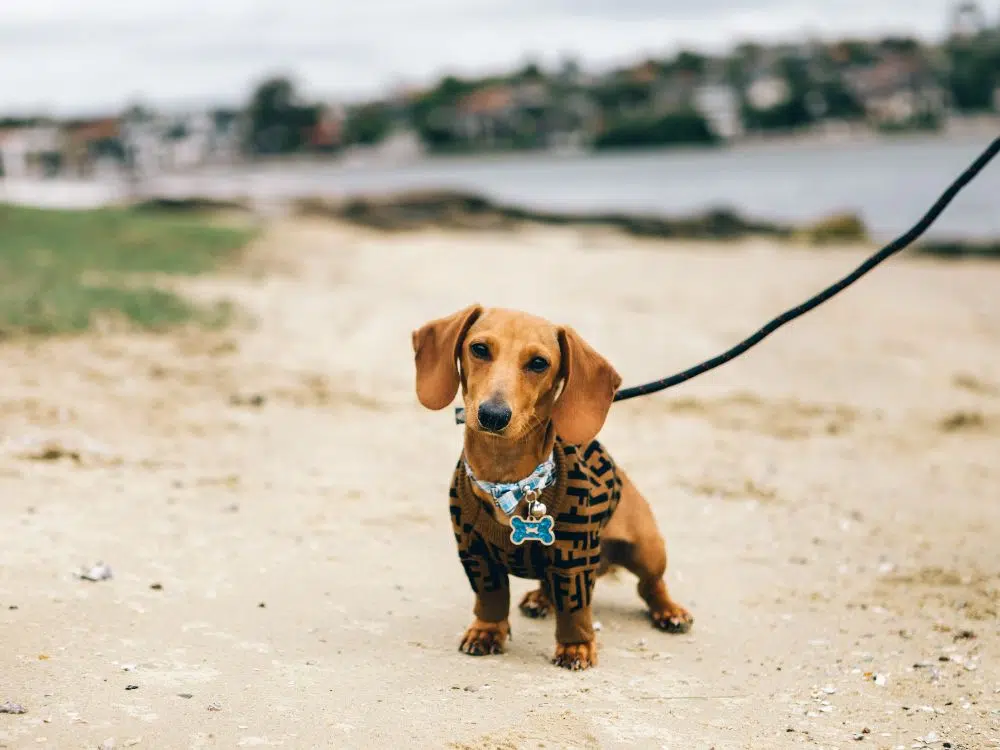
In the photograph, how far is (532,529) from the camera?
13.1 ft

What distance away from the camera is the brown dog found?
3.87 m

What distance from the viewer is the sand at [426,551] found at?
3678 millimetres

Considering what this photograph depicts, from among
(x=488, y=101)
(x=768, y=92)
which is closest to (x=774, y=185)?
(x=768, y=92)

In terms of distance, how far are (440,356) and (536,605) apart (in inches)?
55.6

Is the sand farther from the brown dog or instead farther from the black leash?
the black leash

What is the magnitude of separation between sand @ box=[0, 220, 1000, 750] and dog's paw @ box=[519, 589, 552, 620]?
0.23 ft

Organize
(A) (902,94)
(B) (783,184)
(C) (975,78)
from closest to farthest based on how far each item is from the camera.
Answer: (B) (783,184), (C) (975,78), (A) (902,94)

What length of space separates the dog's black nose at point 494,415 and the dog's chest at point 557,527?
1.61 feet

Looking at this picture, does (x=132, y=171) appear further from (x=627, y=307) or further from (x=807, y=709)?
(x=807, y=709)

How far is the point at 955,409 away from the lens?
9.25m

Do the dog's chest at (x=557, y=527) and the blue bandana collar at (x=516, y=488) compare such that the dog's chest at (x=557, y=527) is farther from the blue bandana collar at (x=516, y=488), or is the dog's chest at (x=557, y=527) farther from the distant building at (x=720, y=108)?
the distant building at (x=720, y=108)

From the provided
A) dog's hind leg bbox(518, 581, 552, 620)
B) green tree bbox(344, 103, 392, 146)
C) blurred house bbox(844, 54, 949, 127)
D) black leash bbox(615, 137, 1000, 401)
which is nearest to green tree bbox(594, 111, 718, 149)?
blurred house bbox(844, 54, 949, 127)

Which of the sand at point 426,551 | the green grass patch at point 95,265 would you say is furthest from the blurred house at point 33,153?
the sand at point 426,551

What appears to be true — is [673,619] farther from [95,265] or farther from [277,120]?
[277,120]
